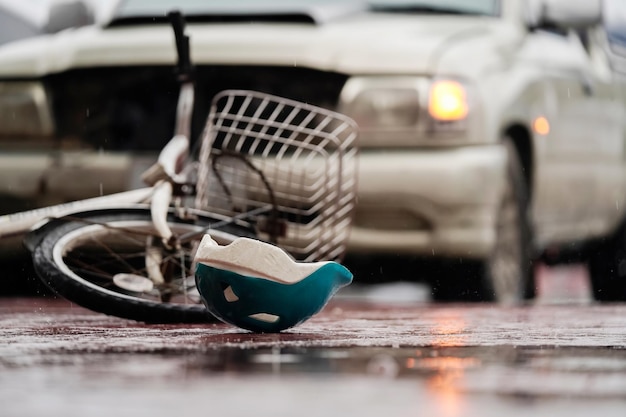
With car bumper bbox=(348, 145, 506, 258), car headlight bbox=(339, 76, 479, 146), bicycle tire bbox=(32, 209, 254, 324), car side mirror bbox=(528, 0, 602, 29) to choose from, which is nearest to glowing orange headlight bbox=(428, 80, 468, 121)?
car headlight bbox=(339, 76, 479, 146)

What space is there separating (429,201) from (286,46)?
0.86 metres

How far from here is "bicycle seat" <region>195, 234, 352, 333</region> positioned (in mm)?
3783

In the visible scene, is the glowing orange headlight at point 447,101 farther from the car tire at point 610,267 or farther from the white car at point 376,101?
the car tire at point 610,267

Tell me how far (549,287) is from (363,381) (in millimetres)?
10664

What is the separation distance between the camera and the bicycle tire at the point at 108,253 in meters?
4.33

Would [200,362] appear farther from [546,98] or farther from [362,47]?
[546,98]

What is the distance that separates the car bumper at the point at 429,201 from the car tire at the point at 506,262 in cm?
15

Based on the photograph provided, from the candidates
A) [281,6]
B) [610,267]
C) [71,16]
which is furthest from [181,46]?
[610,267]

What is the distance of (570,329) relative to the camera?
14.9ft

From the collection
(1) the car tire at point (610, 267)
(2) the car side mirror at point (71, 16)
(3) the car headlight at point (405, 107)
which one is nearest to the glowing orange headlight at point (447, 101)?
(3) the car headlight at point (405, 107)

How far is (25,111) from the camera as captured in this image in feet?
20.6

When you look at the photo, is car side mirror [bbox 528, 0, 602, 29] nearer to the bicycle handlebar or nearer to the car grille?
the car grille

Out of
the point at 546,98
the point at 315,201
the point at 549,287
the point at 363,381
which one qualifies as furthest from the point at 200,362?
the point at 549,287

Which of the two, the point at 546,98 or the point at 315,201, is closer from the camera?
the point at 315,201
